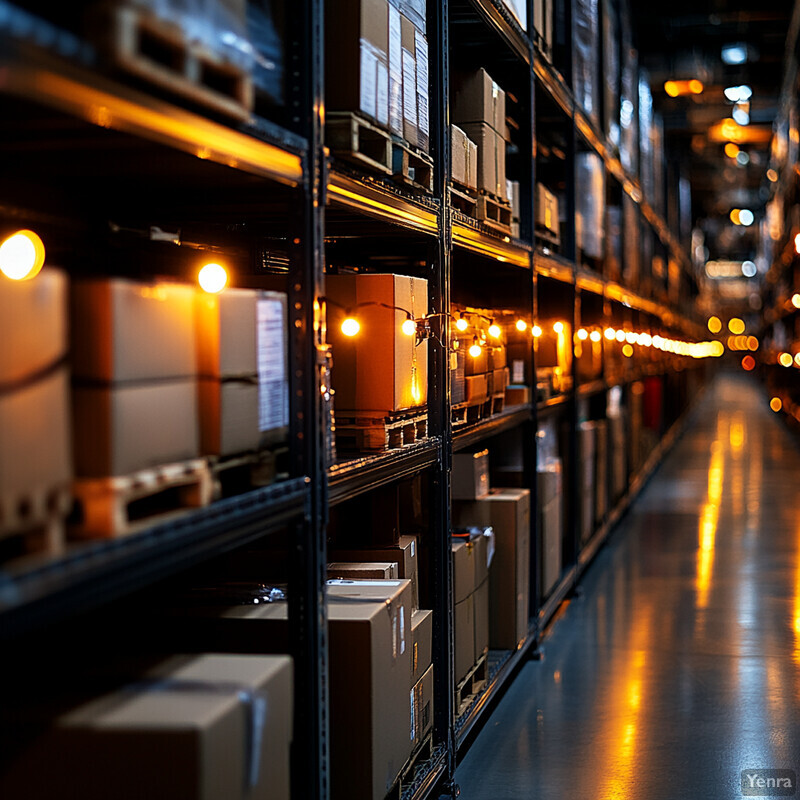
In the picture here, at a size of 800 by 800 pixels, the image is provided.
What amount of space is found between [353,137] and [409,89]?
0.75 metres

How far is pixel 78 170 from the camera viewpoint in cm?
298

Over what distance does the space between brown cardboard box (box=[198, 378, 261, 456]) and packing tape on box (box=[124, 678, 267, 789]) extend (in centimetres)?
53

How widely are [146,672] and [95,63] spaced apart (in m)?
1.38

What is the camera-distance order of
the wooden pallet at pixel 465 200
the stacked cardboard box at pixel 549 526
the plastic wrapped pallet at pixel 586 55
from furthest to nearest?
1. the plastic wrapped pallet at pixel 586 55
2. the stacked cardboard box at pixel 549 526
3. the wooden pallet at pixel 465 200

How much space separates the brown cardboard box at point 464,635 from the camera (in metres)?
4.91

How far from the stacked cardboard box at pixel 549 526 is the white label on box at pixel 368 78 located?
13.0 feet

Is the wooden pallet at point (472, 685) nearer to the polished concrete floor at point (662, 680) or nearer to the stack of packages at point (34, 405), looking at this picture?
the polished concrete floor at point (662, 680)

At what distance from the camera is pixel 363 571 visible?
4113mm

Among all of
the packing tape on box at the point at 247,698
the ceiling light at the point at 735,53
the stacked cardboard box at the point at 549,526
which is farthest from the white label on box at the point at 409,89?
the ceiling light at the point at 735,53

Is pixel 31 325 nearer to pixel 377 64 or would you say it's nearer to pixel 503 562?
pixel 377 64

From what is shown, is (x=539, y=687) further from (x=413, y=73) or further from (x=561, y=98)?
(x=561, y=98)

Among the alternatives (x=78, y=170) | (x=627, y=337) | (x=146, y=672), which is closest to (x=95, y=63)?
(x=78, y=170)

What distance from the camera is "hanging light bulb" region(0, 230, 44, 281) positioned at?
2.72 metres

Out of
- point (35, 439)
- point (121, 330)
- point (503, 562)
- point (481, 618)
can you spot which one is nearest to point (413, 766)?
point (481, 618)
